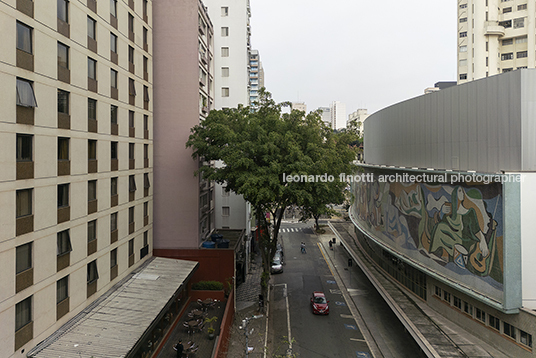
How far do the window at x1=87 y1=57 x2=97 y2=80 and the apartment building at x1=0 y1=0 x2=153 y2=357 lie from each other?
0.05 meters

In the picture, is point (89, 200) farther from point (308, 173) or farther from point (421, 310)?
point (421, 310)

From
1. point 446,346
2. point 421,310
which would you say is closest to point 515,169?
point 446,346

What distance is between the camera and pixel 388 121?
27094mm

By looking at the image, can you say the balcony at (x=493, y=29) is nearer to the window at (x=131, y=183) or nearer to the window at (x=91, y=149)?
the window at (x=131, y=183)

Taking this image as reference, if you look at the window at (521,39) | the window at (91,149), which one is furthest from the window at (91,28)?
the window at (521,39)

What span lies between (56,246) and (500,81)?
21.3m

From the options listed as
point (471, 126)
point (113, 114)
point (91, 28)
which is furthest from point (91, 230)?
point (471, 126)

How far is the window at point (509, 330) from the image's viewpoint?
50.9 feet

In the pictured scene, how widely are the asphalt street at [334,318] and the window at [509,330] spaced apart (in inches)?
240


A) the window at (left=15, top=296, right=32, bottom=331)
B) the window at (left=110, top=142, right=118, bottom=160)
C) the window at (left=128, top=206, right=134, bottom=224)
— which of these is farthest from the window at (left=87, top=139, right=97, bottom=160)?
the window at (left=15, top=296, right=32, bottom=331)

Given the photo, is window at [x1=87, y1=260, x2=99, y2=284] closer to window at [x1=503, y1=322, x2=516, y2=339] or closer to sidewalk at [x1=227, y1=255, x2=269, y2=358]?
sidewalk at [x1=227, y1=255, x2=269, y2=358]

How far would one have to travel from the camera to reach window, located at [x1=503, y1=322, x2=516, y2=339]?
15516 millimetres

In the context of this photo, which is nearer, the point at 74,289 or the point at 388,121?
the point at 74,289

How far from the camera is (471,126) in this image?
17.6 meters
